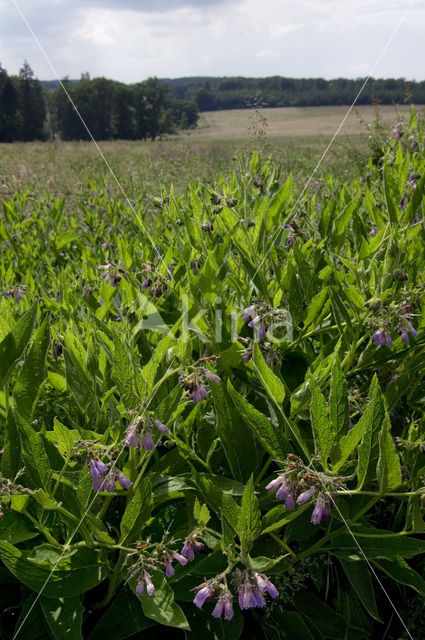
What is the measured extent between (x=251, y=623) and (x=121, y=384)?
1.06 meters

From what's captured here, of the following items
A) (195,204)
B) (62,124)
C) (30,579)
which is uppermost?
(62,124)

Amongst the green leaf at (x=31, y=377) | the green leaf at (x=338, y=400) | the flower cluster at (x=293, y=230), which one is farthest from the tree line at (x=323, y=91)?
the green leaf at (x=31, y=377)

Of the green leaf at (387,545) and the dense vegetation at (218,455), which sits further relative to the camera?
the green leaf at (387,545)

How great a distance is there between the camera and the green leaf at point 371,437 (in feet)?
4.59

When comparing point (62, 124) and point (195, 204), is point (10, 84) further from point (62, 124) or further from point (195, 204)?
point (195, 204)

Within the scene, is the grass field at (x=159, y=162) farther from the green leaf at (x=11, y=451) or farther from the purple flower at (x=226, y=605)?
the purple flower at (x=226, y=605)

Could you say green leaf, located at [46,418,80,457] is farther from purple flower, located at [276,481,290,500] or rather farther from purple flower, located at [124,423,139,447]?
purple flower, located at [276,481,290,500]

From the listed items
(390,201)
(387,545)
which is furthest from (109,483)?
(390,201)

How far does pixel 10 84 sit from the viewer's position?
209 feet

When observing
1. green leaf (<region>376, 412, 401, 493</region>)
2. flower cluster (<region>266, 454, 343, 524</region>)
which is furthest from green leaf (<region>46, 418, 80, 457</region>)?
green leaf (<region>376, 412, 401, 493</region>)

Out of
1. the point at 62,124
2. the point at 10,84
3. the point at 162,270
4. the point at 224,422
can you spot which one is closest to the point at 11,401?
the point at 224,422

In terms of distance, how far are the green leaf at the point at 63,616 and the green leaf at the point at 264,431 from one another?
0.67 meters

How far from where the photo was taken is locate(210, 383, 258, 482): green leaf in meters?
1.67

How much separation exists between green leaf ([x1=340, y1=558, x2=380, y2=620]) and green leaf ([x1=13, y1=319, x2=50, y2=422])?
1087 mm
